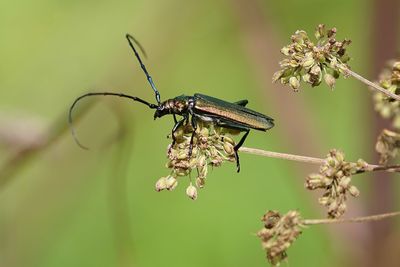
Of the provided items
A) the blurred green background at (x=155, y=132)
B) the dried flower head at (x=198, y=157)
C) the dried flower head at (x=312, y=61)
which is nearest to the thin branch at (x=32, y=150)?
the blurred green background at (x=155, y=132)

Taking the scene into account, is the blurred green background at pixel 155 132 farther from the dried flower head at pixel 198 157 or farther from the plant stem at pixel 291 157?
the plant stem at pixel 291 157

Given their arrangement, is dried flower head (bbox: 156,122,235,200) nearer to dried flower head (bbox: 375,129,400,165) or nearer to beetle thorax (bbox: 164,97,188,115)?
dried flower head (bbox: 375,129,400,165)

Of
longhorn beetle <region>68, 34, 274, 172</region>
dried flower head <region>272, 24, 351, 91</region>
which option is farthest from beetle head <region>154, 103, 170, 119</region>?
dried flower head <region>272, 24, 351, 91</region>

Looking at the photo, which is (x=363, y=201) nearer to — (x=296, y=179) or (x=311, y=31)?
(x=296, y=179)

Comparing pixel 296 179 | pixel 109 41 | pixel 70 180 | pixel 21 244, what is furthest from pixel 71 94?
pixel 296 179

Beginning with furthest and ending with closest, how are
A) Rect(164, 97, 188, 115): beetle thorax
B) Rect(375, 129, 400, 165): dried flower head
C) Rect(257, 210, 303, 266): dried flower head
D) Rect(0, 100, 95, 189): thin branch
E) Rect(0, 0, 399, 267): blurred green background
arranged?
1. Rect(0, 0, 399, 267): blurred green background
2. Rect(0, 100, 95, 189): thin branch
3. Rect(164, 97, 188, 115): beetle thorax
4. Rect(375, 129, 400, 165): dried flower head
5. Rect(257, 210, 303, 266): dried flower head
